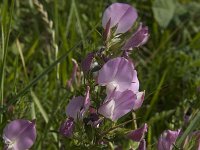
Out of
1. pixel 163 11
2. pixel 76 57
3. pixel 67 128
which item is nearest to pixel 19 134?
pixel 67 128

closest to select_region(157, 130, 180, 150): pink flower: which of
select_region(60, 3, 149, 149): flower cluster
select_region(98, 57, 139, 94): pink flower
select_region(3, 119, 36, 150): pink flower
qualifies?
select_region(60, 3, 149, 149): flower cluster

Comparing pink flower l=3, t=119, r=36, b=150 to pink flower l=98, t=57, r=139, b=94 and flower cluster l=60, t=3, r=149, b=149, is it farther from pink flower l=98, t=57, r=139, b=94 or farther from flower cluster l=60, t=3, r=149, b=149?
pink flower l=98, t=57, r=139, b=94

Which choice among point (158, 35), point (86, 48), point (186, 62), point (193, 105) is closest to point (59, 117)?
point (86, 48)

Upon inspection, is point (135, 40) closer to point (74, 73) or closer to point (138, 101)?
point (138, 101)

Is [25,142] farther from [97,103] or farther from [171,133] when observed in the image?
[171,133]

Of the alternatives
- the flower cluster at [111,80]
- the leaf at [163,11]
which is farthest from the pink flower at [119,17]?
the leaf at [163,11]
